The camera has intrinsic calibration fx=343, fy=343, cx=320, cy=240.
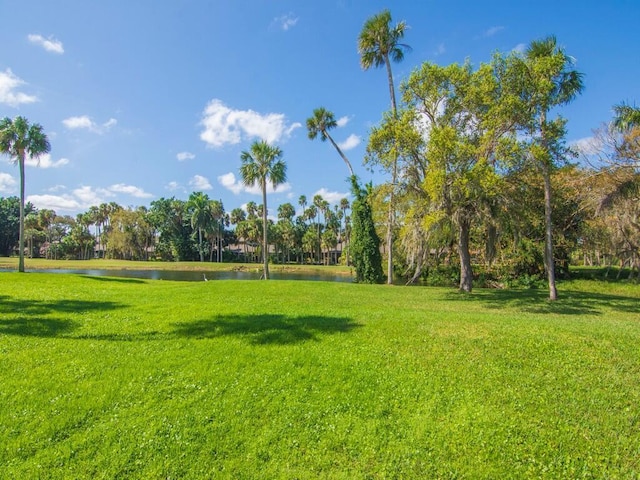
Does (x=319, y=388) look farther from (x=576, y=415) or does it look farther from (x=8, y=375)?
(x=8, y=375)

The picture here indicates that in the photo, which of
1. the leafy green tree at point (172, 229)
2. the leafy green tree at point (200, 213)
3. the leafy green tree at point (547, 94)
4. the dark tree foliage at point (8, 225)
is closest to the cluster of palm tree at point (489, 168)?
the leafy green tree at point (547, 94)

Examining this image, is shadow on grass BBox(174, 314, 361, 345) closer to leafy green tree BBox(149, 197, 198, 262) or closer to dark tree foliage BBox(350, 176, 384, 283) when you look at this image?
dark tree foliage BBox(350, 176, 384, 283)

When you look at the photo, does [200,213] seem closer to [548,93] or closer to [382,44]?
[382,44]

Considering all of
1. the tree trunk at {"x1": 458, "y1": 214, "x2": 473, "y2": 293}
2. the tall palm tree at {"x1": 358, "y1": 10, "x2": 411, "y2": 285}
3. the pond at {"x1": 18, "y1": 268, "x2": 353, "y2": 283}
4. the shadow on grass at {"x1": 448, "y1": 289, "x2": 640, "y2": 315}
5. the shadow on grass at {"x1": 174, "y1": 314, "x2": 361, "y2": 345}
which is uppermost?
the tall palm tree at {"x1": 358, "y1": 10, "x2": 411, "y2": 285}

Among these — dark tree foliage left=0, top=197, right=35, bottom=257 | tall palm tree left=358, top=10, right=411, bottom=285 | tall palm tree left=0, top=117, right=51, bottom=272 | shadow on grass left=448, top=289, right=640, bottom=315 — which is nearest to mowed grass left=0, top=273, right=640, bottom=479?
shadow on grass left=448, top=289, right=640, bottom=315

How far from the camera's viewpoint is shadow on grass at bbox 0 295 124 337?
7.34 meters

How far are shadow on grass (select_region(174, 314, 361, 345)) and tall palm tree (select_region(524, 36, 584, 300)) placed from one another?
1020 cm

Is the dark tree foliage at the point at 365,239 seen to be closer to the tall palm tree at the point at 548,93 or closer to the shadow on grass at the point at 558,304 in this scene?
the shadow on grass at the point at 558,304

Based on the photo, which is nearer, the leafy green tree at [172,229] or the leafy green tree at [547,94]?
the leafy green tree at [547,94]

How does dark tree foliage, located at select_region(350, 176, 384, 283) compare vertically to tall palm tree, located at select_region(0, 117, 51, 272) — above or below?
below

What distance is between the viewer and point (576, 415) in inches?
178

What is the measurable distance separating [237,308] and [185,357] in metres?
3.71

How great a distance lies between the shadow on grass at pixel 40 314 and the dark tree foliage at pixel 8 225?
85463mm

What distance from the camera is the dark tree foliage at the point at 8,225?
7500 centimetres
